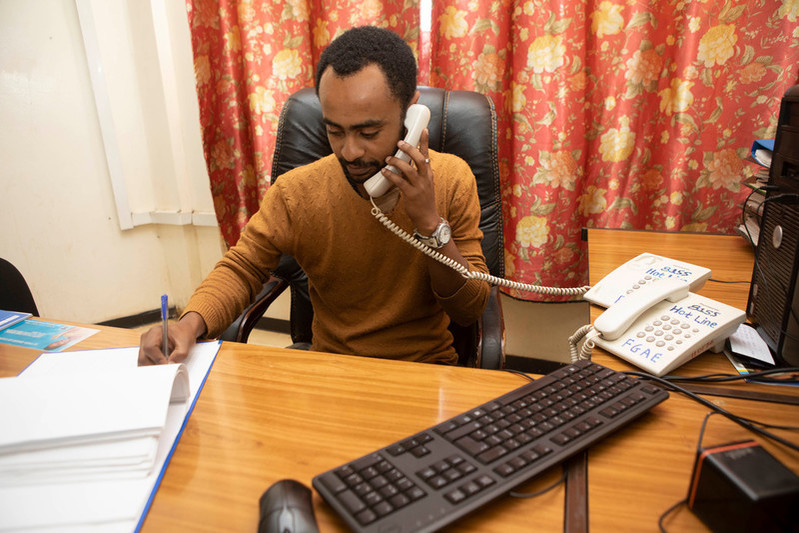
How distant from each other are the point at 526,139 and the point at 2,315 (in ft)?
4.78

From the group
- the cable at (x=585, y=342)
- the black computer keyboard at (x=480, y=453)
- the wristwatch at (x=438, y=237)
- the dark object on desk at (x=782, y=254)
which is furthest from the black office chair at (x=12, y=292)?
the dark object on desk at (x=782, y=254)

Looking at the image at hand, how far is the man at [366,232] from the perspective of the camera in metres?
0.98

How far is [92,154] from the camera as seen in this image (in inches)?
89.5

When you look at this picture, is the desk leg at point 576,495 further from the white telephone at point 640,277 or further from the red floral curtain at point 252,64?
the red floral curtain at point 252,64

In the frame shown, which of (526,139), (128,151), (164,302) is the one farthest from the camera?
(128,151)

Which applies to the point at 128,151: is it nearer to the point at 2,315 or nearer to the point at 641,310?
the point at 2,315

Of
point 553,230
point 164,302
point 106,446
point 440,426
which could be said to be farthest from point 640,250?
point 106,446

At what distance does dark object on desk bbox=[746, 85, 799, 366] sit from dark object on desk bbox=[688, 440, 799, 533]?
1.17 ft

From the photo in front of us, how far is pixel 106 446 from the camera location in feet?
1.96

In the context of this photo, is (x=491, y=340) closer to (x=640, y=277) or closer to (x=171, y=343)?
(x=640, y=277)

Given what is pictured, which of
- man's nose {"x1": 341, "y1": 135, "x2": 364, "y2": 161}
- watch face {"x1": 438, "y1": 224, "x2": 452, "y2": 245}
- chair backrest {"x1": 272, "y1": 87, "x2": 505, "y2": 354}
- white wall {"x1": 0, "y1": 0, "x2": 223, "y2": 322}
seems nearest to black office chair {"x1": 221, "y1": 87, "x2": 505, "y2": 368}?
chair backrest {"x1": 272, "y1": 87, "x2": 505, "y2": 354}

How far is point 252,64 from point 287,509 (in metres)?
1.75

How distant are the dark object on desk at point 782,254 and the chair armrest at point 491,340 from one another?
45 centimetres

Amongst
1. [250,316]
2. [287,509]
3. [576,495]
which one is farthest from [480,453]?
[250,316]
